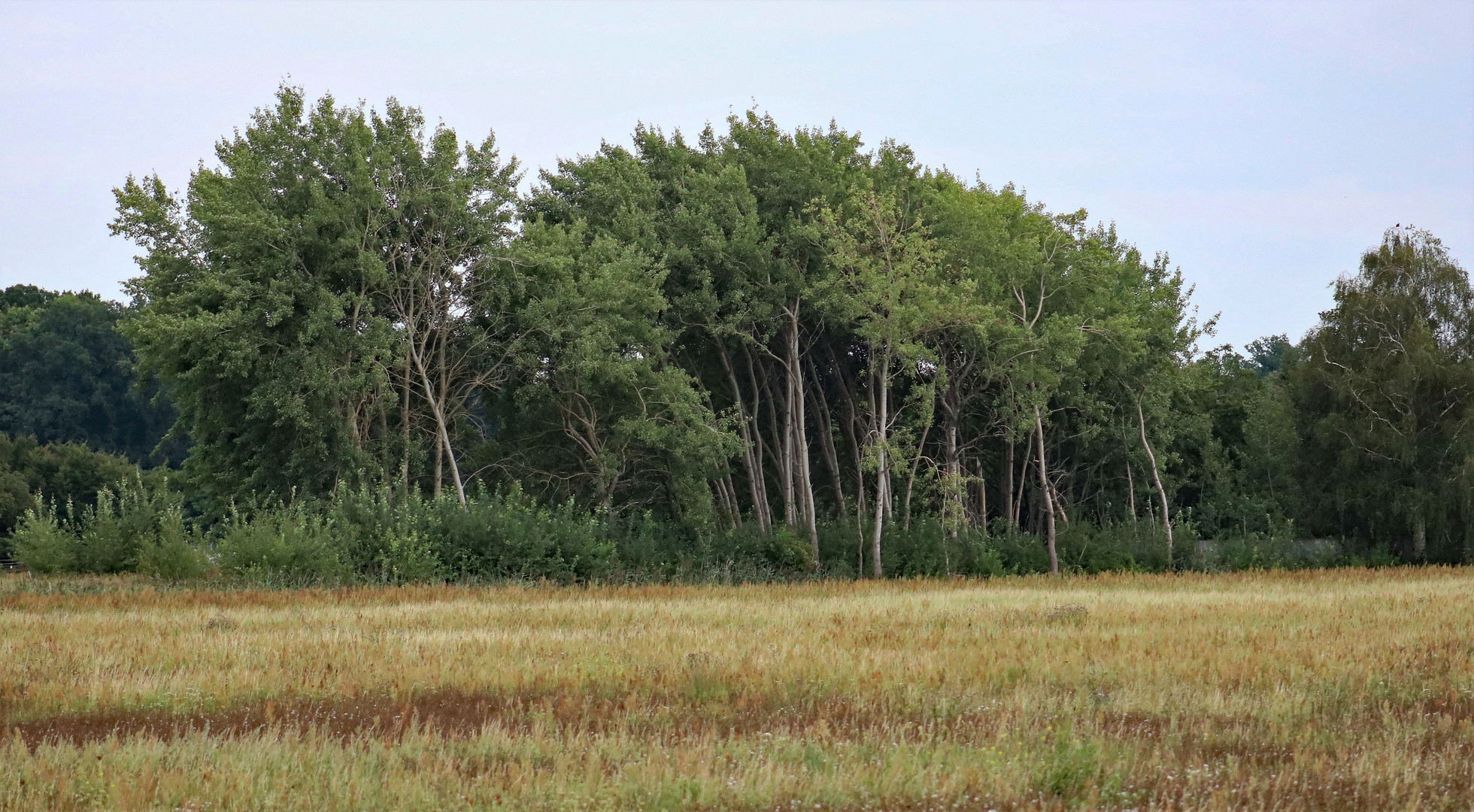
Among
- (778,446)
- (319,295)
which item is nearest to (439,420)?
(319,295)

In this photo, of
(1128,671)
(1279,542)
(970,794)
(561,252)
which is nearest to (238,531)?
(561,252)

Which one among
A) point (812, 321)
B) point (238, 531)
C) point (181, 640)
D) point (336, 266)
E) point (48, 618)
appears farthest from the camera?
point (812, 321)

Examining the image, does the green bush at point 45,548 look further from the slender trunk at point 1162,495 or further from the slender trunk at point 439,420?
the slender trunk at point 1162,495

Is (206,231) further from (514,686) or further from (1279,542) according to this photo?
(1279,542)

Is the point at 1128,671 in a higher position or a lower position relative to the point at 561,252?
lower

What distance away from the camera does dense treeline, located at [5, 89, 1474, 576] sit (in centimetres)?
3484

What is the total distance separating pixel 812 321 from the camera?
44844mm

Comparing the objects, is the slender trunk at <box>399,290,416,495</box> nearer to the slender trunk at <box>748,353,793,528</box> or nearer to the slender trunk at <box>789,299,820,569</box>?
the slender trunk at <box>789,299,820,569</box>

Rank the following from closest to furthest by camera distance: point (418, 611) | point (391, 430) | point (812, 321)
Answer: point (418, 611) → point (391, 430) → point (812, 321)

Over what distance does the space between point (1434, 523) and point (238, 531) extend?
39.8 meters

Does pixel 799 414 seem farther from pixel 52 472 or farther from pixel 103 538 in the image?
pixel 52 472

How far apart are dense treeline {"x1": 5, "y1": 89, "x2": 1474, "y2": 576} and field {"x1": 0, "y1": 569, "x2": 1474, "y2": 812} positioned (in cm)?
1374

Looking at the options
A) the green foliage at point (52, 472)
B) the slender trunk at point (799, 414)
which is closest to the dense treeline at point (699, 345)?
the slender trunk at point (799, 414)

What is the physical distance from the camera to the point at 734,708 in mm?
12312
